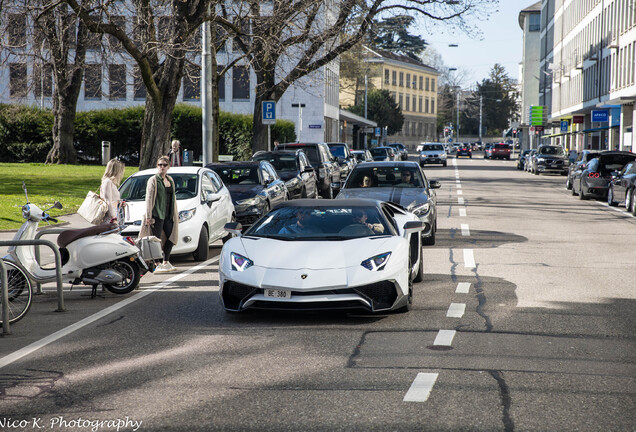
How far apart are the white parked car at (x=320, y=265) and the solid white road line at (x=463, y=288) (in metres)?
1.18

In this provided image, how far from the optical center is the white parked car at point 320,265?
329 inches

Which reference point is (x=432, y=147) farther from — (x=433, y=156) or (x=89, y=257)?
(x=89, y=257)

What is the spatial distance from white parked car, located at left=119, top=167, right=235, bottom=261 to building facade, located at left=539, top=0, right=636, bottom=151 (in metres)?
38.3

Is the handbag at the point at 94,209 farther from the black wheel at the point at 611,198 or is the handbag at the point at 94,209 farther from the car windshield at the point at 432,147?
the car windshield at the point at 432,147

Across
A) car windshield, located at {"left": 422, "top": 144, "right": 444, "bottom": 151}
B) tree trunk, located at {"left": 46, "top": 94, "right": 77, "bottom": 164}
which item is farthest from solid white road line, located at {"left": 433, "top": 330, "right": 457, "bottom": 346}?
car windshield, located at {"left": 422, "top": 144, "right": 444, "bottom": 151}

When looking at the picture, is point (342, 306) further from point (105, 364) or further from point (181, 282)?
point (181, 282)

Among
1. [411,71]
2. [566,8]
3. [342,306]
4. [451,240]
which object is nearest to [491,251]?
[451,240]

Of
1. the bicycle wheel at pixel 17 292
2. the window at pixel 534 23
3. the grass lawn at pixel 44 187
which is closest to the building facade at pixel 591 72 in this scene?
the window at pixel 534 23

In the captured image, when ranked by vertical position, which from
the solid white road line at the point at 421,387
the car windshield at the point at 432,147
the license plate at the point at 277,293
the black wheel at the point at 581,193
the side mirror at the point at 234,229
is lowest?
the solid white road line at the point at 421,387

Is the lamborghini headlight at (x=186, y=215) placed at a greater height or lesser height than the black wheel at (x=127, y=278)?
greater

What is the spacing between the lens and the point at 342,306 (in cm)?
834

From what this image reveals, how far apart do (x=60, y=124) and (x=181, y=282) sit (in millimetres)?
33137

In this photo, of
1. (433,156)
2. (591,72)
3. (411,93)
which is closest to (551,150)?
(433,156)

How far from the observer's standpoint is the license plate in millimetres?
8352
